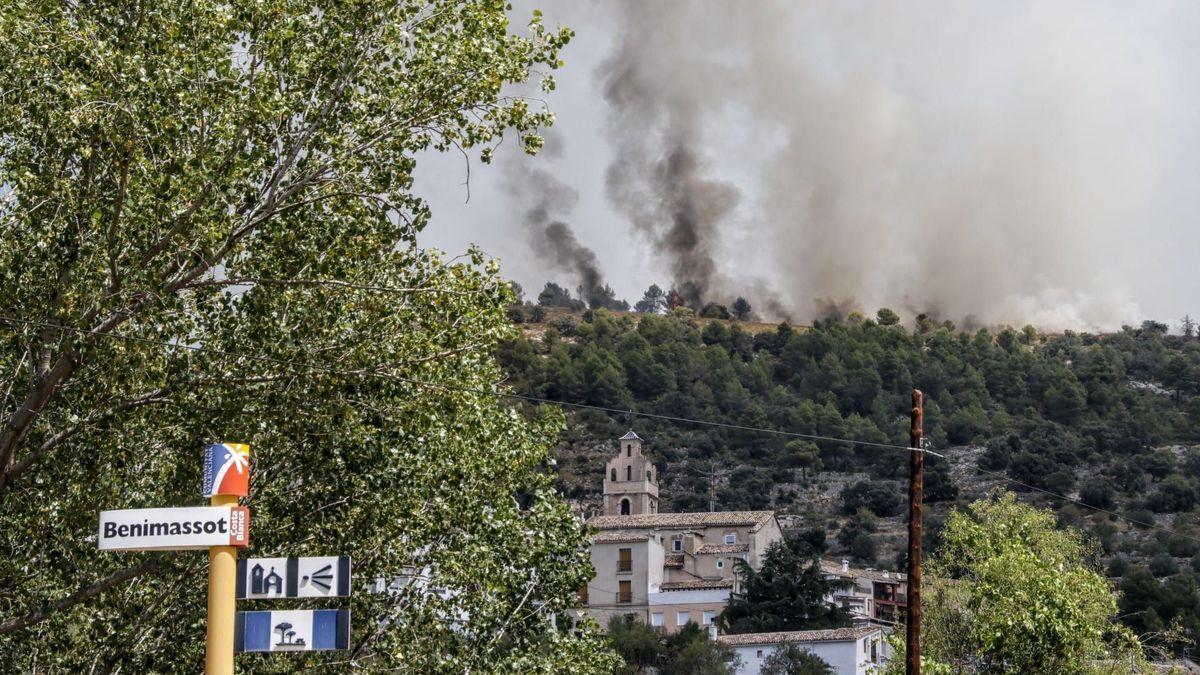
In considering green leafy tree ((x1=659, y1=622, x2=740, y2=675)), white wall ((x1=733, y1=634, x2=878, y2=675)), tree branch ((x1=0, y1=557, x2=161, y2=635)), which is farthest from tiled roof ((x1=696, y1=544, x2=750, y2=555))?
tree branch ((x1=0, y1=557, x2=161, y2=635))

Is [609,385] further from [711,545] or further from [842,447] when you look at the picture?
[711,545]

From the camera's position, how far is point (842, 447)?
180 m

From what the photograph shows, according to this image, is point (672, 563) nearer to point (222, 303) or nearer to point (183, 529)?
point (222, 303)

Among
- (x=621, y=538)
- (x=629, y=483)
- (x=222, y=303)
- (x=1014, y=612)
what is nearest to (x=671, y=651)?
(x=621, y=538)

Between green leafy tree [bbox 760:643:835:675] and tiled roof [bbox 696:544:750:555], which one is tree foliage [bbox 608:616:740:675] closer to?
green leafy tree [bbox 760:643:835:675]

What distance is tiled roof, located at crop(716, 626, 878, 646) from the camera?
83.8 meters

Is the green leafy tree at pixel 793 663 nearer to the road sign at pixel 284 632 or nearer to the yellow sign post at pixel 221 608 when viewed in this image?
the road sign at pixel 284 632

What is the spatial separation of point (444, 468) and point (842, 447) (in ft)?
539

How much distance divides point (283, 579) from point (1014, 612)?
87.1 ft

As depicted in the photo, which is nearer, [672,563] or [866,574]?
[672,563]

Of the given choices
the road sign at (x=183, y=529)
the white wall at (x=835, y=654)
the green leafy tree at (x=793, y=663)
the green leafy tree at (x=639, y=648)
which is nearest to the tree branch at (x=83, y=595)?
the road sign at (x=183, y=529)

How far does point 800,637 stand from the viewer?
277 ft

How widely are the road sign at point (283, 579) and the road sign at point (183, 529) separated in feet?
1.59

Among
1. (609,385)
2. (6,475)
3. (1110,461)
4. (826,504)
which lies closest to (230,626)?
(6,475)
